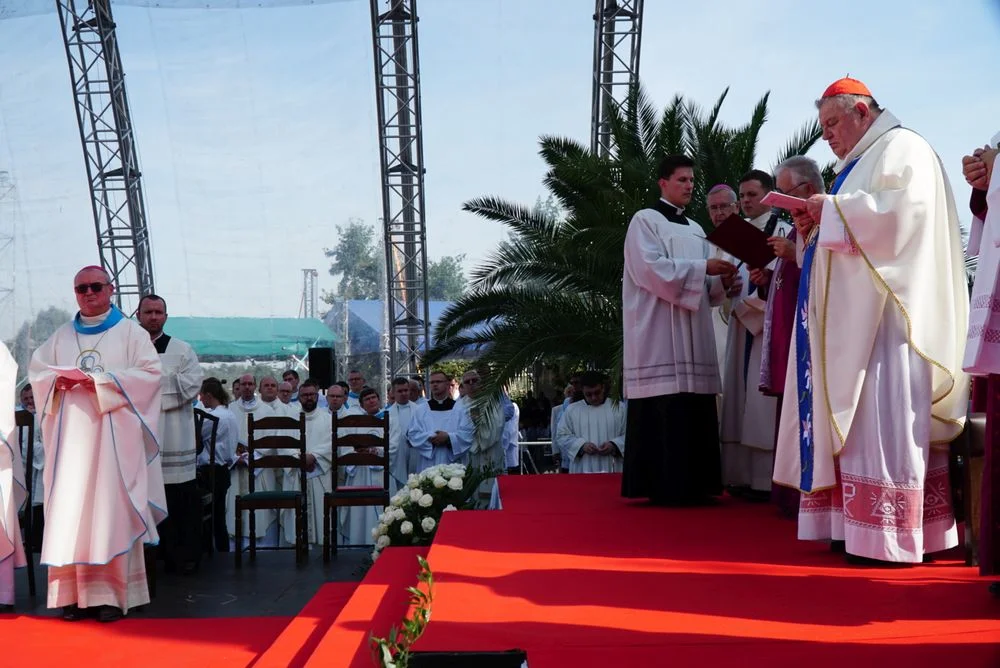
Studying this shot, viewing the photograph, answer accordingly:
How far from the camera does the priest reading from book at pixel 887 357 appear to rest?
3.93 meters

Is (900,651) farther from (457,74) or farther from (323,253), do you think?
(457,74)

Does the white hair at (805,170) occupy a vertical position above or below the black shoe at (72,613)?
above

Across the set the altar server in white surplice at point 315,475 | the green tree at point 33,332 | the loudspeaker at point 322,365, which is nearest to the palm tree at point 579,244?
the altar server in white surplice at point 315,475

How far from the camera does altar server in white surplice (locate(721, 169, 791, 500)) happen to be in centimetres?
600

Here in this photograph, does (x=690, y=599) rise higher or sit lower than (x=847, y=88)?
lower

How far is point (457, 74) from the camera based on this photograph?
20312mm

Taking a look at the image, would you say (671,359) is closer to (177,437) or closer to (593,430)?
(177,437)

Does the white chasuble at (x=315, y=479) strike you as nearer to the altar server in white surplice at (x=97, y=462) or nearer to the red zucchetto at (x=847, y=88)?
the altar server in white surplice at (x=97, y=462)

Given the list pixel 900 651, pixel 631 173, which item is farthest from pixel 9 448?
pixel 631 173

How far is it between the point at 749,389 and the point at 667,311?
66 centimetres

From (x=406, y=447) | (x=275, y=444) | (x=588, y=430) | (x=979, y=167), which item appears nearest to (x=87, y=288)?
(x=275, y=444)

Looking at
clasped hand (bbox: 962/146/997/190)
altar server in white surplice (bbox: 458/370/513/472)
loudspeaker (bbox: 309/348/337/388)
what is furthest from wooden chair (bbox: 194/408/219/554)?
loudspeaker (bbox: 309/348/337/388)

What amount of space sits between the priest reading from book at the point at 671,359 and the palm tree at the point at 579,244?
3593 mm

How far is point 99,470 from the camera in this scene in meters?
5.71
